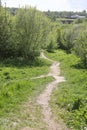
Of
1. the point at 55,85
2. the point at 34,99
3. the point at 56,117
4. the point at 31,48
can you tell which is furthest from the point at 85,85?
the point at 31,48

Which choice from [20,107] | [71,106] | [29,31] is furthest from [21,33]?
[20,107]

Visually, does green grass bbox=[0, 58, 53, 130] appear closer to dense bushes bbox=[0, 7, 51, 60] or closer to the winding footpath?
the winding footpath

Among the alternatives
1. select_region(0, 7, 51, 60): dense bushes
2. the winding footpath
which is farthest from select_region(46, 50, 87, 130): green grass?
select_region(0, 7, 51, 60): dense bushes

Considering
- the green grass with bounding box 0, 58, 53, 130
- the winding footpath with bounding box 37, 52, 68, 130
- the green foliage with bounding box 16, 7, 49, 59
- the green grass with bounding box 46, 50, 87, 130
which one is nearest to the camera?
the green grass with bounding box 0, 58, 53, 130

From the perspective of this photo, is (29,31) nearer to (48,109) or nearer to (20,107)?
(48,109)

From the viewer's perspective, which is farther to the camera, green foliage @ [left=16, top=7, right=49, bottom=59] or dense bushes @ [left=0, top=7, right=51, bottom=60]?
green foliage @ [left=16, top=7, right=49, bottom=59]

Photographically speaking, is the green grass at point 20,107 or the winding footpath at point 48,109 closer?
the green grass at point 20,107

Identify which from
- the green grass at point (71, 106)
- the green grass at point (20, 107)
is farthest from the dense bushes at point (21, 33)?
the green grass at point (71, 106)

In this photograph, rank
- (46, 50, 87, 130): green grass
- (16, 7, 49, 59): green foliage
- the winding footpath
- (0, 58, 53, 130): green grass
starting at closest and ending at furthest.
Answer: (0, 58, 53, 130): green grass < the winding footpath < (46, 50, 87, 130): green grass < (16, 7, 49, 59): green foliage

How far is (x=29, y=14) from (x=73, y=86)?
22.8 m

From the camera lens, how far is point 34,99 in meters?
18.8

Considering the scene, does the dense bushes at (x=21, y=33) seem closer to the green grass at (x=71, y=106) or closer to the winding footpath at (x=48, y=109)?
the winding footpath at (x=48, y=109)

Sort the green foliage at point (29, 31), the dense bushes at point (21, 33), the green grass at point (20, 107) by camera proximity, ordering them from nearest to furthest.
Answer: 1. the green grass at point (20, 107)
2. the dense bushes at point (21, 33)
3. the green foliage at point (29, 31)

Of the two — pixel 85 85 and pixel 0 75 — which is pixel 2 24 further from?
pixel 85 85
